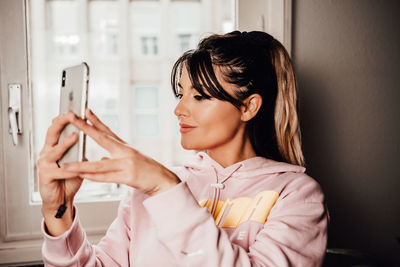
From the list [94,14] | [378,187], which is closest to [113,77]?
[94,14]

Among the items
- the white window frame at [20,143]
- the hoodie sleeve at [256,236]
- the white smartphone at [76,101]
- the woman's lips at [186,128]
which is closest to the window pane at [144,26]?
the white window frame at [20,143]

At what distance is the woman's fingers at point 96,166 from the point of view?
1.60 ft

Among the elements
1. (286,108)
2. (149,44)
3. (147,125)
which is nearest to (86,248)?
(286,108)

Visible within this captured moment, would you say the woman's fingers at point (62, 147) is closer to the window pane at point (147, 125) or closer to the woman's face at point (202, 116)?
the woman's face at point (202, 116)

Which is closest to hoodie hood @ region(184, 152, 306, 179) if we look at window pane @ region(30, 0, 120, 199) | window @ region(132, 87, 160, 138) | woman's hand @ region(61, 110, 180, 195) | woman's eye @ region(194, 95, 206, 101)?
woman's eye @ region(194, 95, 206, 101)

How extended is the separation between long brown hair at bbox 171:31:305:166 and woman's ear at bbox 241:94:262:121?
2 centimetres

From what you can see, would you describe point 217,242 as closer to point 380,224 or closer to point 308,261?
point 308,261

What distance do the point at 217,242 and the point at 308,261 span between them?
0.85 ft

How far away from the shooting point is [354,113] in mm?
1331

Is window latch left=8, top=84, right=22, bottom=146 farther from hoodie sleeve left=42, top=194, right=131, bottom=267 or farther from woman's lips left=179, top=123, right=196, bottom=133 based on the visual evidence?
woman's lips left=179, top=123, right=196, bottom=133

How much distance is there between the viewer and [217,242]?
53cm

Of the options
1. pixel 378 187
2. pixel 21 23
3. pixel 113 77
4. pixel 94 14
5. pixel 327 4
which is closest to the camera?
pixel 21 23

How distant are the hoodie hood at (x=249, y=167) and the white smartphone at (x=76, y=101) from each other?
45 cm

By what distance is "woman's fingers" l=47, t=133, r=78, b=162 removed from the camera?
1.77 feet
